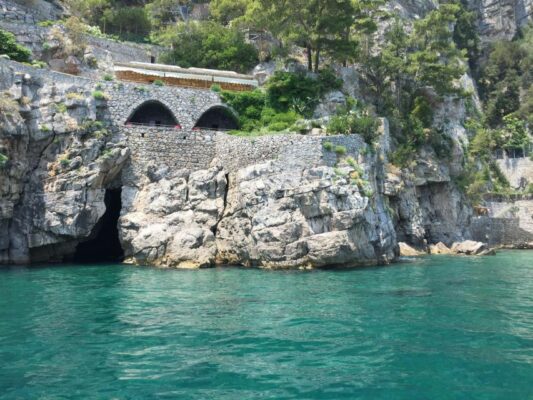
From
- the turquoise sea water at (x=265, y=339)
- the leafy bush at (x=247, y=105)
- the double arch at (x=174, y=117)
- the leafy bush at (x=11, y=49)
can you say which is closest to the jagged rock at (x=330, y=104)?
the leafy bush at (x=247, y=105)

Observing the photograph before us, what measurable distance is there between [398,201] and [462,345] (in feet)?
74.1

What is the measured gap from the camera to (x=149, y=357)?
8680mm

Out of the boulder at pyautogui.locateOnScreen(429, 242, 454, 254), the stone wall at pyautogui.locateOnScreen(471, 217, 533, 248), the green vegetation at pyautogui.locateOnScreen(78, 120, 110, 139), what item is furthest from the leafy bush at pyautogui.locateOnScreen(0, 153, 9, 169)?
the stone wall at pyautogui.locateOnScreen(471, 217, 533, 248)

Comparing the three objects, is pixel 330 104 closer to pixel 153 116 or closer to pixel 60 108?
pixel 153 116

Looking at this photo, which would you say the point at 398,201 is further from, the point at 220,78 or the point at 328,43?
the point at 220,78

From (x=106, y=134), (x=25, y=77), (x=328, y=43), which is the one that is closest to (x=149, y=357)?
(x=106, y=134)

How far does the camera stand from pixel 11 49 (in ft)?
86.2

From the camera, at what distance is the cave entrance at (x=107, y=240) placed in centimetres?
2780

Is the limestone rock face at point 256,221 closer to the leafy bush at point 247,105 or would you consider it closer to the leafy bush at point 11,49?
the leafy bush at point 247,105

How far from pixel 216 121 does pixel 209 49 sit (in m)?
8.17

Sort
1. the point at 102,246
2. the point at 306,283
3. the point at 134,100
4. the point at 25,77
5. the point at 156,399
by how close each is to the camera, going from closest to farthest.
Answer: the point at 156,399 → the point at 306,283 → the point at 25,77 → the point at 134,100 → the point at 102,246

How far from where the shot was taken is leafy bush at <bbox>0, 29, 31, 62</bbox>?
26000mm

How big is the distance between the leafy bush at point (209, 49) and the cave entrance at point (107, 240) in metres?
13.0

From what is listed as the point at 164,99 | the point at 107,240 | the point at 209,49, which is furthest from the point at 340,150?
the point at 209,49
